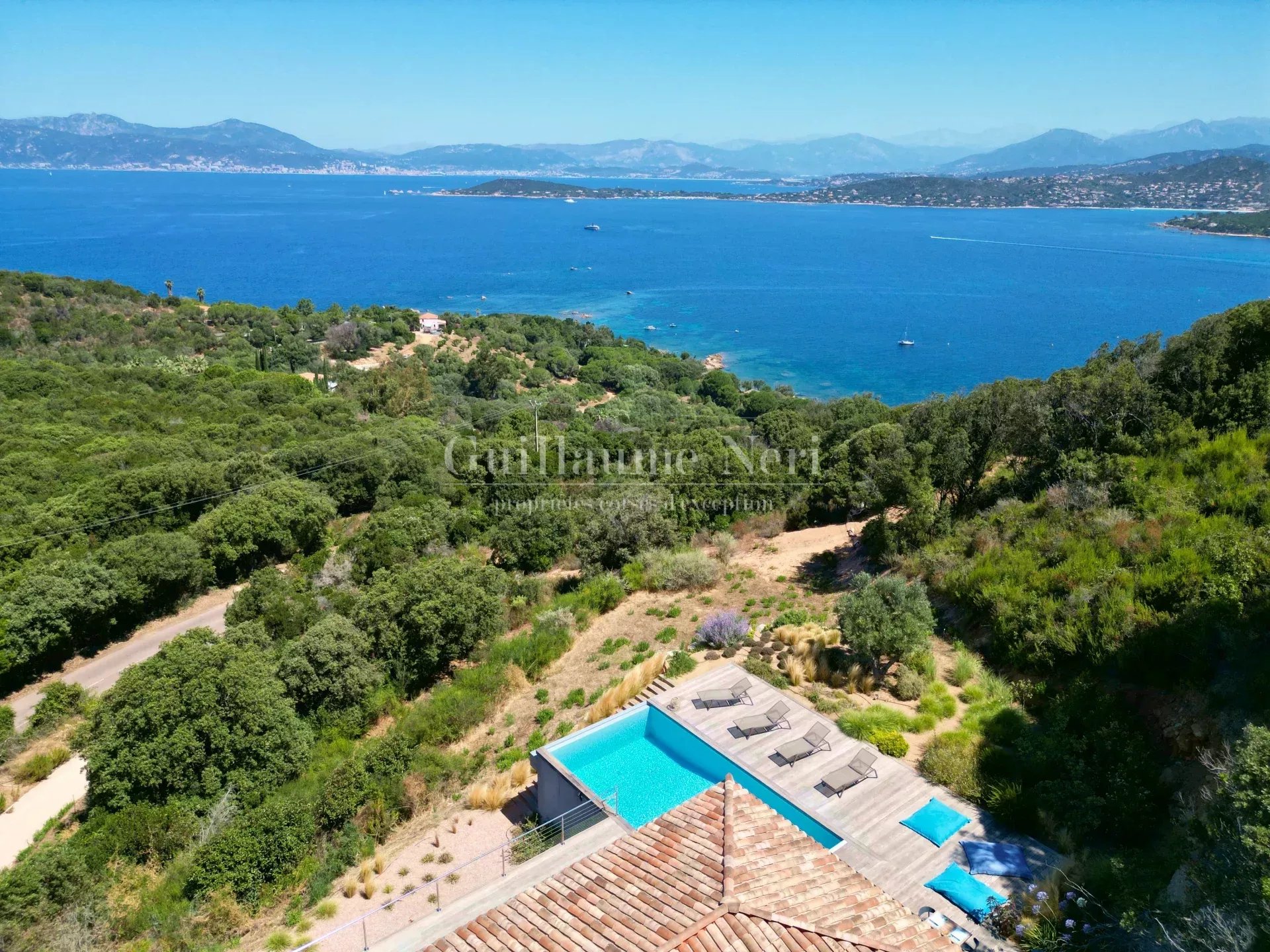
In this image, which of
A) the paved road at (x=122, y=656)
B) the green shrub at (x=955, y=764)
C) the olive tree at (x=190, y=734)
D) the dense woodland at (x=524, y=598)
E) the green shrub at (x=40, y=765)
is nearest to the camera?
the dense woodland at (x=524, y=598)

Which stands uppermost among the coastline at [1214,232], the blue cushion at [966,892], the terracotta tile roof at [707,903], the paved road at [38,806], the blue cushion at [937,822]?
the coastline at [1214,232]

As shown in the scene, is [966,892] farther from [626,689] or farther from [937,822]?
[626,689]

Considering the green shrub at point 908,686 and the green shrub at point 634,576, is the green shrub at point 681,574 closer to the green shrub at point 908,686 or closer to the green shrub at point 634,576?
the green shrub at point 634,576

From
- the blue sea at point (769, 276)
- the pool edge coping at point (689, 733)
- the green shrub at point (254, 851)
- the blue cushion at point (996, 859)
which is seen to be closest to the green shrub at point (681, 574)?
the pool edge coping at point (689, 733)

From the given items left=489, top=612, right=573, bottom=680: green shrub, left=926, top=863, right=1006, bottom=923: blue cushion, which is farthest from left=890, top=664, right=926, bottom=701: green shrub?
left=489, top=612, right=573, bottom=680: green shrub

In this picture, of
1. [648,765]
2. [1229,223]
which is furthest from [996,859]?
[1229,223]

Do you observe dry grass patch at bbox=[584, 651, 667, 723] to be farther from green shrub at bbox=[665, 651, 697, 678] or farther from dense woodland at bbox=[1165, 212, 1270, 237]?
dense woodland at bbox=[1165, 212, 1270, 237]
